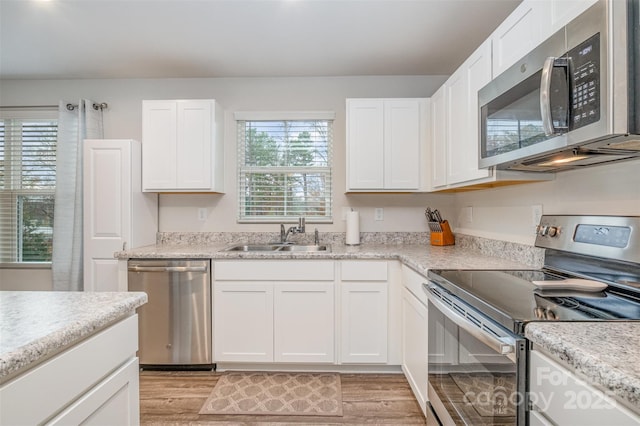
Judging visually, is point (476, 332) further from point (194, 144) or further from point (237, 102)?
point (237, 102)

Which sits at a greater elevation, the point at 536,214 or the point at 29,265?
the point at 536,214

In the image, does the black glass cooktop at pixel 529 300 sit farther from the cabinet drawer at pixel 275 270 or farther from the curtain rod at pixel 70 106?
the curtain rod at pixel 70 106

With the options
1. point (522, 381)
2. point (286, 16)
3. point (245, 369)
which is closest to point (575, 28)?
point (522, 381)

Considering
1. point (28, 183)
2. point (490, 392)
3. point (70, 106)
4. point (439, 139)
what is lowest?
point (490, 392)

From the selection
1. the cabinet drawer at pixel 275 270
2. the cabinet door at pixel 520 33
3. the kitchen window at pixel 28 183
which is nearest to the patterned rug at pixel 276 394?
the cabinet drawer at pixel 275 270

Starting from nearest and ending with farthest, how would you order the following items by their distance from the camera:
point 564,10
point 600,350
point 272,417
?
point 600,350, point 564,10, point 272,417

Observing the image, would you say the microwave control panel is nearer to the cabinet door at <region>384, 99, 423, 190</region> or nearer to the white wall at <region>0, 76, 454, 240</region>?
the cabinet door at <region>384, 99, 423, 190</region>

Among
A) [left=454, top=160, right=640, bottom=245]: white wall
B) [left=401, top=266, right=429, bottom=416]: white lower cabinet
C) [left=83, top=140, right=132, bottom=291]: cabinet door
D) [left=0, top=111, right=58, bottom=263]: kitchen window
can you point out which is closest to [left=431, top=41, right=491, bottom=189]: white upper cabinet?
[left=454, top=160, right=640, bottom=245]: white wall

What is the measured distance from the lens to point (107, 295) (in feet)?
3.66

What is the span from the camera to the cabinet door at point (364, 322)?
2.39 meters

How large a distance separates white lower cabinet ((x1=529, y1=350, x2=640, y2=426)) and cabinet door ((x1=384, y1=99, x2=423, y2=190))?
1.97 meters

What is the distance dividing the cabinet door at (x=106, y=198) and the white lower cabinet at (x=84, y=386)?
1.95 meters

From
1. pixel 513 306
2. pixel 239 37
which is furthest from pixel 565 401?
pixel 239 37

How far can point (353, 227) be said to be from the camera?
2934mm
